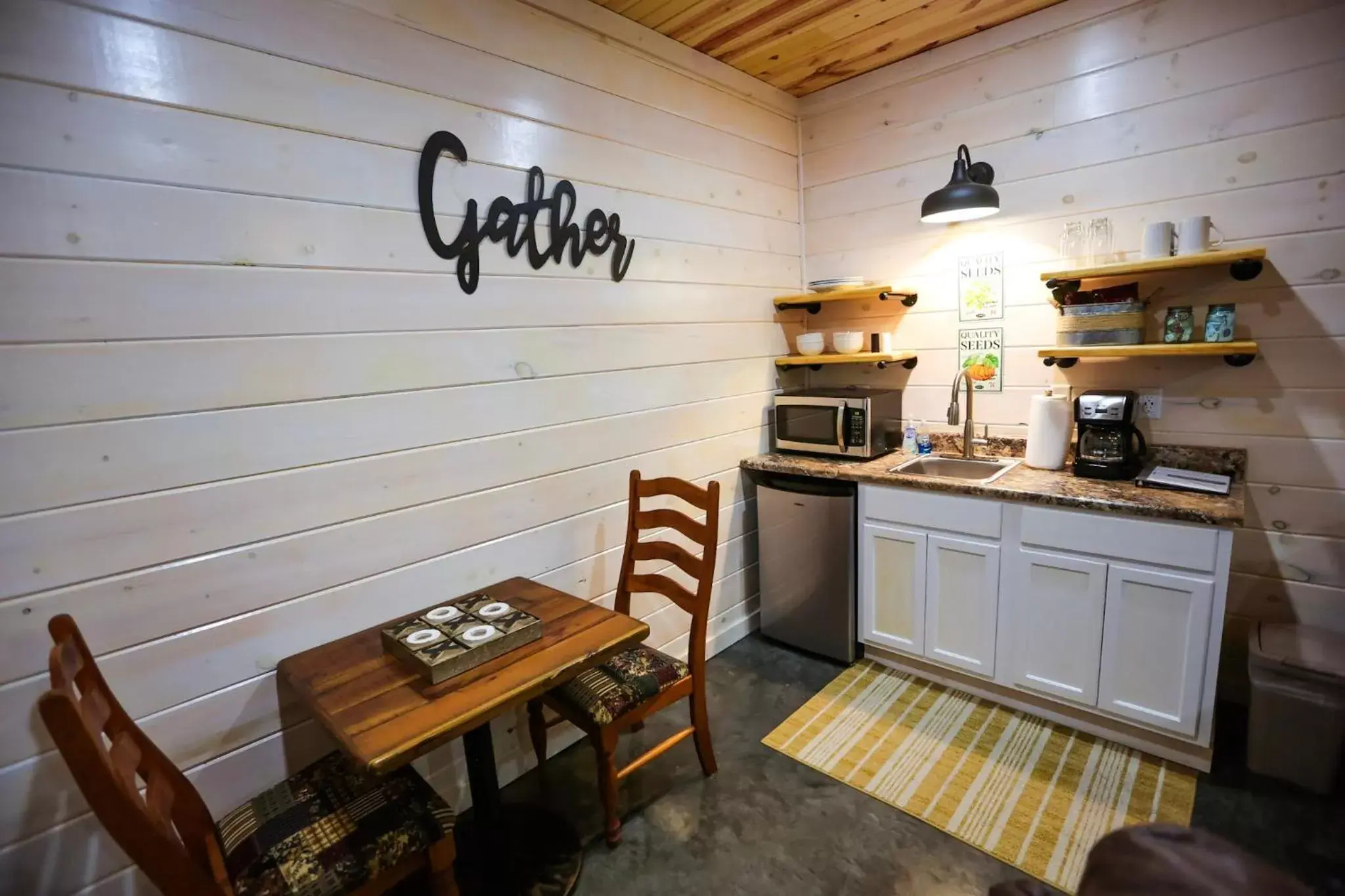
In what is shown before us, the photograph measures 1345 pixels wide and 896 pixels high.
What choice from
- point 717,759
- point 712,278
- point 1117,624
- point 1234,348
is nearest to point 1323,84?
point 1234,348

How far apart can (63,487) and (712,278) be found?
225 cm

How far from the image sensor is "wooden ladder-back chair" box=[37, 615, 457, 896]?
41.1 inches

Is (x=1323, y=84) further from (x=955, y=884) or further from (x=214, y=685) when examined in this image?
(x=214, y=685)

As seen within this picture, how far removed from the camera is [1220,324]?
2168mm

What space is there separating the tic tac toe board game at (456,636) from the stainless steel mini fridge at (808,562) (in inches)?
58.4

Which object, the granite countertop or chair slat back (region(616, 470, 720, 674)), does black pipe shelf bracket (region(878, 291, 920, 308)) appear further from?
chair slat back (region(616, 470, 720, 674))

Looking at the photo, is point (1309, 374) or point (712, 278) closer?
point (1309, 374)

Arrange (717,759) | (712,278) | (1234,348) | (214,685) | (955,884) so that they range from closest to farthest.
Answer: (214,685), (955,884), (1234,348), (717,759), (712,278)

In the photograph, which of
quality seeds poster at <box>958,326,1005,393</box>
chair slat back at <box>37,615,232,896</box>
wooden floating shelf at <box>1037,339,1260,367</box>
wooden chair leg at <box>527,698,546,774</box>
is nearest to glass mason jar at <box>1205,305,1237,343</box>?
wooden floating shelf at <box>1037,339,1260,367</box>

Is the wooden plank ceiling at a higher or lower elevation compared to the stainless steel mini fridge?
higher

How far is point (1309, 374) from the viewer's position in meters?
2.13

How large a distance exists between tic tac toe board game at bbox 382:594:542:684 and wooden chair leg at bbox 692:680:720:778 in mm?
742

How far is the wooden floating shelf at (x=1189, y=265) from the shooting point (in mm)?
2043

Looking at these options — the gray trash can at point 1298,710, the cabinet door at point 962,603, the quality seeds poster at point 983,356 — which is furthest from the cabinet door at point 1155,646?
the quality seeds poster at point 983,356
